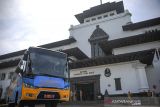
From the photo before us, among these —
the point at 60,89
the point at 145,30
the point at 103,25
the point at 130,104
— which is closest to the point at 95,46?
the point at 103,25

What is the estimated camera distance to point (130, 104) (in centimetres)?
1359

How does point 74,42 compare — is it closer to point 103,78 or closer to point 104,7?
point 104,7

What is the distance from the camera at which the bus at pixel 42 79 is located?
8422 mm

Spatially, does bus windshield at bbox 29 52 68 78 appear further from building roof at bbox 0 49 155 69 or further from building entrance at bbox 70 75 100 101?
building entrance at bbox 70 75 100 101

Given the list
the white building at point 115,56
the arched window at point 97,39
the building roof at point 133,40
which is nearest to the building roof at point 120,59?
the white building at point 115,56

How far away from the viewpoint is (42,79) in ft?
28.7

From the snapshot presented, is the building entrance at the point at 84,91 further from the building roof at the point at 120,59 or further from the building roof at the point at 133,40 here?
the building roof at the point at 133,40

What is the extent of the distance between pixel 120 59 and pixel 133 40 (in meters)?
4.07

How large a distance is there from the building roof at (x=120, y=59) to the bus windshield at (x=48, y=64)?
11927 mm

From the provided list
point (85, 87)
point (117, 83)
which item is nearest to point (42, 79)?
point (117, 83)

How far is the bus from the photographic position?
8.42m

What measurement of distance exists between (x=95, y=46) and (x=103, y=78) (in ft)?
28.2

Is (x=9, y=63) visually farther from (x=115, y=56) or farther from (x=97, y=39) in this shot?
(x=115, y=56)

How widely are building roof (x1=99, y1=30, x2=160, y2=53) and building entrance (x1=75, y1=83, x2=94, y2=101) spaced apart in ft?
20.7
